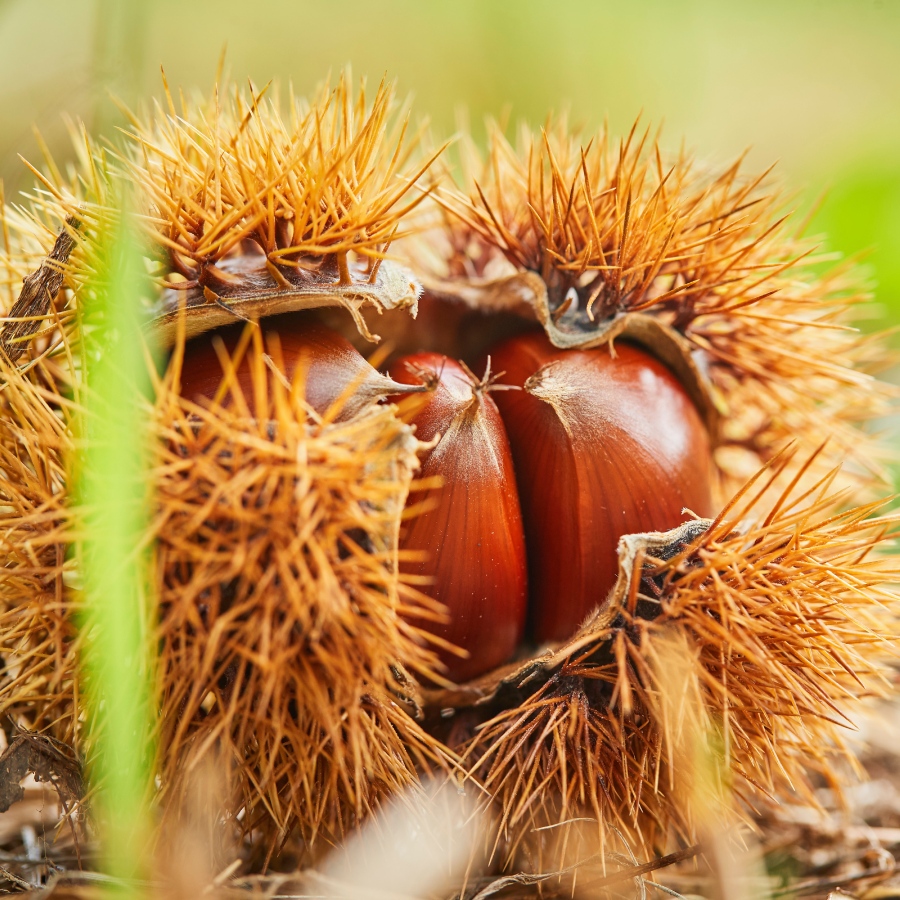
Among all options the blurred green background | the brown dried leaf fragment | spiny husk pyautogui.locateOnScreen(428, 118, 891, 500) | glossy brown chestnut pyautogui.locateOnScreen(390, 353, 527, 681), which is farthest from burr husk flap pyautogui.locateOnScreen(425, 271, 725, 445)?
the blurred green background

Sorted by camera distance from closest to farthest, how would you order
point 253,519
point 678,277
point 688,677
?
point 253,519, point 688,677, point 678,277

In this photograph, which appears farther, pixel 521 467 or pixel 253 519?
pixel 521 467

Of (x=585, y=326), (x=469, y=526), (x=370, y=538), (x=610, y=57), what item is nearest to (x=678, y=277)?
(x=585, y=326)

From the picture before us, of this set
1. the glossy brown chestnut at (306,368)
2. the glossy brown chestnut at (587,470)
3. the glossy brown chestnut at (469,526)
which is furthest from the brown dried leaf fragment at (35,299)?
the glossy brown chestnut at (587,470)

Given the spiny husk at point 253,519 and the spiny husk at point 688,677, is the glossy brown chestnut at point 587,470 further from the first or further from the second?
the spiny husk at point 253,519

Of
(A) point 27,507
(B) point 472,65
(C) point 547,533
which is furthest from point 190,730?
(B) point 472,65

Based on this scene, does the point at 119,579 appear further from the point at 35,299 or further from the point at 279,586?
the point at 35,299

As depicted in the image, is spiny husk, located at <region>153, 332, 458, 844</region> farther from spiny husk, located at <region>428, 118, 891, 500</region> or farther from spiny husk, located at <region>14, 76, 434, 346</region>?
spiny husk, located at <region>428, 118, 891, 500</region>
